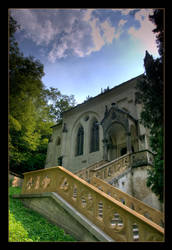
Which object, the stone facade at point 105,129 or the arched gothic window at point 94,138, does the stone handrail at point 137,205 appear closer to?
the stone facade at point 105,129

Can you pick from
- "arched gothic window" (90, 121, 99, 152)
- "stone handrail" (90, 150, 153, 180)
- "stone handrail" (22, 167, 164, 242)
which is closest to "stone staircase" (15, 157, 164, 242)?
"stone handrail" (22, 167, 164, 242)

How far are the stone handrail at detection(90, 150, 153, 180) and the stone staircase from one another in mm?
1853

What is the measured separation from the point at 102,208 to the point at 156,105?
3.76 m

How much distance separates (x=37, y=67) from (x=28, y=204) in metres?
6.90

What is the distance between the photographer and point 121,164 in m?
11.1

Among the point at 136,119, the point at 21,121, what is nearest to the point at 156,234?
the point at 21,121

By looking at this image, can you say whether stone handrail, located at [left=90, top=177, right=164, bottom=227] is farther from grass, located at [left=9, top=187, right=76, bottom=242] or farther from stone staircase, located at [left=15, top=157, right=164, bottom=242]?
grass, located at [left=9, top=187, right=76, bottom=242]

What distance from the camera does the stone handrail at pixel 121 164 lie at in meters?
9.91

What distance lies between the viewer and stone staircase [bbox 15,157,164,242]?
3.53 m

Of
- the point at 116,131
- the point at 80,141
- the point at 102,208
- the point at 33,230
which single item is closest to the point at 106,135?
the point at 116,131

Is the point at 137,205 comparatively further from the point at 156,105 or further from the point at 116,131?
the point at 116,131

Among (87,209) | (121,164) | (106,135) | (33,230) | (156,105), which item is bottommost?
(33,230)

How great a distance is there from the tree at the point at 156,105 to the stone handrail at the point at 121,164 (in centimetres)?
445
